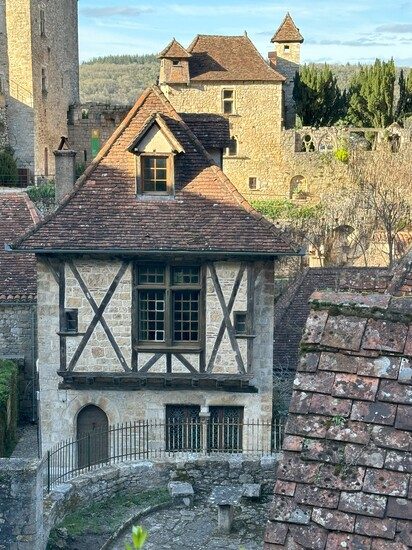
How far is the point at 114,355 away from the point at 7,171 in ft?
79.4

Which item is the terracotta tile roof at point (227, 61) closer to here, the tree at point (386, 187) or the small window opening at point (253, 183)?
the small window opening at point (253, 183)

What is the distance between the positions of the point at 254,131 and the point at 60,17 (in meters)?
11.7

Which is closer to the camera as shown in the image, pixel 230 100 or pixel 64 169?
pixel 64 169

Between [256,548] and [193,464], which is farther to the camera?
[193,464]

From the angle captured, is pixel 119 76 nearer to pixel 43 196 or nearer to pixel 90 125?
pixel 90 125

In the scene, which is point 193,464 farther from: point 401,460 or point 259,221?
point 401,460

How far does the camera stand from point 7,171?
3828 cm

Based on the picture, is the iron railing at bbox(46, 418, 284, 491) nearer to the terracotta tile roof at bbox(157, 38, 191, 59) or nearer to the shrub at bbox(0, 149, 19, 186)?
the shrub at bbox(0, 149, 19, 186)

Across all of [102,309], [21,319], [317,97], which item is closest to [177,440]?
[102,309]

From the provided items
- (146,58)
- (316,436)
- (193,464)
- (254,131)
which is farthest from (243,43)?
(146,58)

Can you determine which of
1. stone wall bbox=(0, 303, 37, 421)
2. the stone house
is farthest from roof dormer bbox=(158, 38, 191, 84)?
stone wall bbox=(0, 303, 37, 421)

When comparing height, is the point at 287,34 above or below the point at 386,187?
above

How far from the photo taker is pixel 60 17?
45469 mm

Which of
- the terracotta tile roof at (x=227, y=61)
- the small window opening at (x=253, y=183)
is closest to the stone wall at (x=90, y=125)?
the terracotta tile roof at (x=227, y=61)
